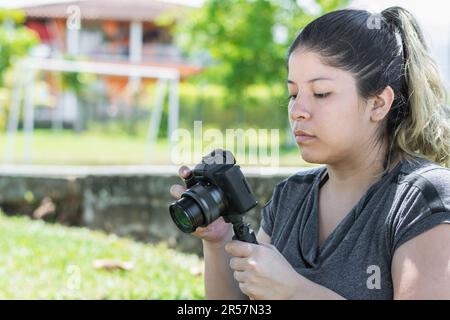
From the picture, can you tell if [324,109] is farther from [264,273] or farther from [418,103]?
[264,273]

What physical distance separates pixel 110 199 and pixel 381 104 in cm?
371

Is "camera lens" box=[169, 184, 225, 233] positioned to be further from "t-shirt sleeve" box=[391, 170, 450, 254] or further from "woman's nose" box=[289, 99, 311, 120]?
"t-shirt sleeve" box=[391, 170, 450, 254]

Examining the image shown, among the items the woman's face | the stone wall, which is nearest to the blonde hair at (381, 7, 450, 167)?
the woman's face

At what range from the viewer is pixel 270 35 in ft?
44.8

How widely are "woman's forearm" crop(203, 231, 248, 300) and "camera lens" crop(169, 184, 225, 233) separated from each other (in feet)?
1.10

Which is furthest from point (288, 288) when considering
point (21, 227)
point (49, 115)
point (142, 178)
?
point (49, 115)

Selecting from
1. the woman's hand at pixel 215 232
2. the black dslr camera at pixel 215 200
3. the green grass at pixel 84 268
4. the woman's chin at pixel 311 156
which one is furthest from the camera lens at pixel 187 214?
the green grass at pixel 84 268

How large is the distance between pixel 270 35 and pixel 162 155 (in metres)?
3.23

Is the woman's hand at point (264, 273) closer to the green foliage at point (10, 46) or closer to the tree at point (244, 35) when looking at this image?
the green foliage at point (10, 46)

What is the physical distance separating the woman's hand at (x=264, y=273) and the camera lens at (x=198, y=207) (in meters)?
0.08

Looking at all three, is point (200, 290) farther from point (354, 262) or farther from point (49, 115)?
point (49, 115)

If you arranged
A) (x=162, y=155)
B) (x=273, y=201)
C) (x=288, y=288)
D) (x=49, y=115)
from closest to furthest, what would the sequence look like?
(x=288, y=288) → (x=273, y=201) → (x=162, y=155) → (x=49, y=115)

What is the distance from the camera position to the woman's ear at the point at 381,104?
1738 mm
